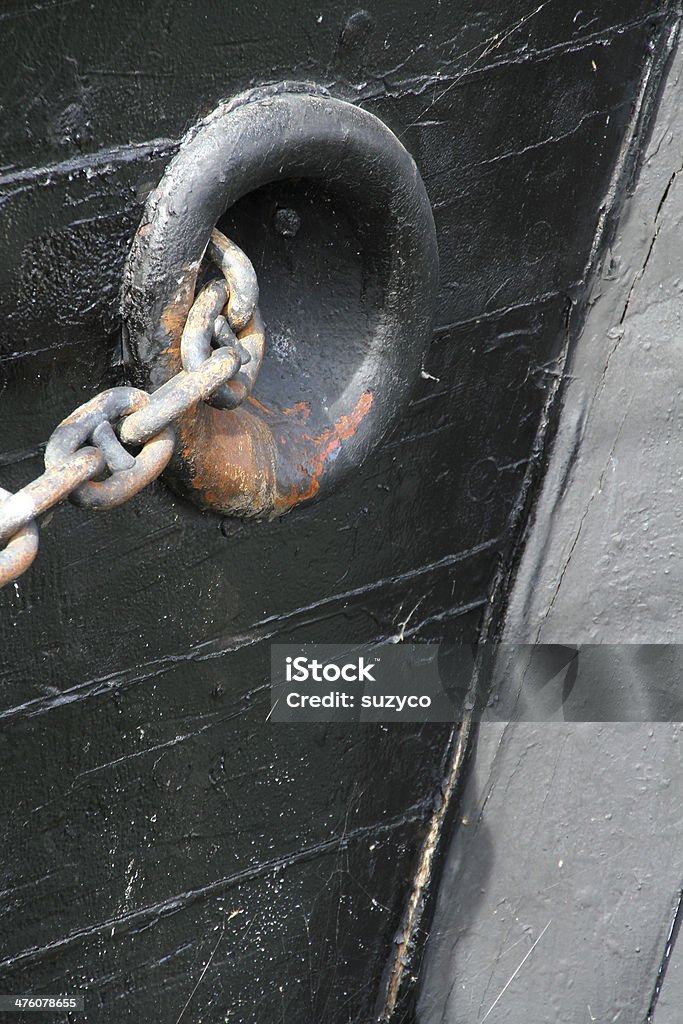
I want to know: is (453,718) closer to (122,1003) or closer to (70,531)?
(122,1003)

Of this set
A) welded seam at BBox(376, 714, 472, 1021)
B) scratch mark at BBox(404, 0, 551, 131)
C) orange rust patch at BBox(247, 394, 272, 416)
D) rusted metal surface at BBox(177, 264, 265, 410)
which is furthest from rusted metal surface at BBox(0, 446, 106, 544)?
welded seam at BBox(376, 714, 472, 1021)

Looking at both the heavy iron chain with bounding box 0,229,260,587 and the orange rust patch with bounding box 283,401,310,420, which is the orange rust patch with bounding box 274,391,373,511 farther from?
the heavy iron chain with bounding box 0,229,260,587

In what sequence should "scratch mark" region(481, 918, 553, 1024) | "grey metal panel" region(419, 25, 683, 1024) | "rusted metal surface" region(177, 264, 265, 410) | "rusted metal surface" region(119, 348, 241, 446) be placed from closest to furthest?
1. "rusted metal surface" region(119, 348, 241, 446)
2. "rusted metal surface" region(177, 264, 265, 410)
3. "grey metal panel" region(419, 25, 683, 1024)
4. "scratch mark" region(481, 918, 553, 1024)

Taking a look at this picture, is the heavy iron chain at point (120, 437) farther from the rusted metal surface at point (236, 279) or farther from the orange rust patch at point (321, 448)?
the orange rust patch at point (321, 448)

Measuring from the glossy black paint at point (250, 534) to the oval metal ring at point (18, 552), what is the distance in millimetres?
304

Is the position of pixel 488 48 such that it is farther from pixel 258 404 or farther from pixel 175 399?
pixel 175 399

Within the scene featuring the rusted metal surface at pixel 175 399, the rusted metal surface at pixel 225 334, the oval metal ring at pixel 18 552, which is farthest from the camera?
the rusted metal surface at pixel 225 334

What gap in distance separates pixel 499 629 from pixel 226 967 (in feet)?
1.88

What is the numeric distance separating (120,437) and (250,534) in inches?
16.6

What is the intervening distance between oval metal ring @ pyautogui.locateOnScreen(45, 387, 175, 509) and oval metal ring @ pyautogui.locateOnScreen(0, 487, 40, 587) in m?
0.06

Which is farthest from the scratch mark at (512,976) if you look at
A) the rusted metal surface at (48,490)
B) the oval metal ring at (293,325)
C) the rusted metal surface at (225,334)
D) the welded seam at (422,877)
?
the rusted metal surface at (48,490)

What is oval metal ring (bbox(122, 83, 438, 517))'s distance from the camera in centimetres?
100

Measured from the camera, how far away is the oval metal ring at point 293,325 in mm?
1000

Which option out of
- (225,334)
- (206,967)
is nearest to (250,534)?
(225,334)
